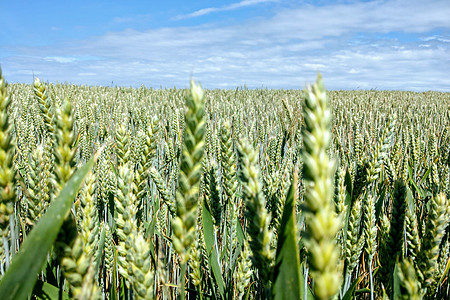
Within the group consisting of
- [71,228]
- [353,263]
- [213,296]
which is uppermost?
[71,228]

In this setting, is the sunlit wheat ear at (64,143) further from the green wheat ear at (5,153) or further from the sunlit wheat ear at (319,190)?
the sunlit wheat ear at (319,190)

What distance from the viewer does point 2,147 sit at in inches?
17.3

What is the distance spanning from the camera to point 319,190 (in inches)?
12.5

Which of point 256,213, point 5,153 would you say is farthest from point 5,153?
point 256,213

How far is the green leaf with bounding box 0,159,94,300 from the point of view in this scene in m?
0.43

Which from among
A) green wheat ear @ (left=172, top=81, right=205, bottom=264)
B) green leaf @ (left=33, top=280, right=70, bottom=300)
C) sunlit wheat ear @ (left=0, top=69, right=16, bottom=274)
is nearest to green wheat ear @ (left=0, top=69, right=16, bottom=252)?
sunlit wheat ear @ (left=0, top=69, right=16, bottom=274)

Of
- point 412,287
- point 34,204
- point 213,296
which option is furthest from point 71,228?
point 213,296

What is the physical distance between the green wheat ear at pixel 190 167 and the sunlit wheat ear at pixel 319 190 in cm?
14

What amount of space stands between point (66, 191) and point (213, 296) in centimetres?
69

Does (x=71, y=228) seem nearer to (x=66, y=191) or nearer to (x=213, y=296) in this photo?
(x=66, y=191)

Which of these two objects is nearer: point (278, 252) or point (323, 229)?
point (323, 229)

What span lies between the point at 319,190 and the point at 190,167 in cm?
18

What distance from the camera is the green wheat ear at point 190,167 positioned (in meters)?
0.42

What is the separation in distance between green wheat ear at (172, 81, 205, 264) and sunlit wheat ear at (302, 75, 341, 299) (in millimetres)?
139
